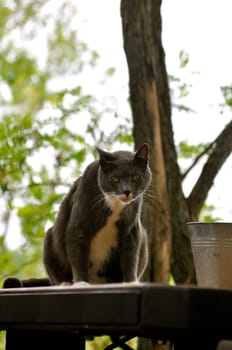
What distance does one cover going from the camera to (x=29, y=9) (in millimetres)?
3908

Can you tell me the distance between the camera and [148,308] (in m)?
0.92

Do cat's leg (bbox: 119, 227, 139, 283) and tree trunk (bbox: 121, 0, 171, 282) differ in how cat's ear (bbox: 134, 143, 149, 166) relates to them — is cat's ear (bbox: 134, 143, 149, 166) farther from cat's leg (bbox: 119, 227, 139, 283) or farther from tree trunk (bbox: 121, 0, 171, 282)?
tree trunk (bbox: 121, 0, 171, 282)

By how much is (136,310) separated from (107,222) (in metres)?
1.19

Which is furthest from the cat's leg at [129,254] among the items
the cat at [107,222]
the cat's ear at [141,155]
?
the cat's ear at [141,155]

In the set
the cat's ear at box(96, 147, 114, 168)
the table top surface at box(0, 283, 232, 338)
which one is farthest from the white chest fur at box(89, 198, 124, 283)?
the table top surface at box(0, 283, 232, 338)

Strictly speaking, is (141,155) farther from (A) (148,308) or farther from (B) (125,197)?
(A) (148,308)

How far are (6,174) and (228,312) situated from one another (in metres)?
2.87

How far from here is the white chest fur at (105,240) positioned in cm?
212

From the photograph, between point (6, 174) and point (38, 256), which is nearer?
point (6, 174)

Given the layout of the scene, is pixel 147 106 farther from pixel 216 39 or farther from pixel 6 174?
pixel 6 174

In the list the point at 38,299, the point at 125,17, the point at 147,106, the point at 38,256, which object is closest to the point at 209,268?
the point at 38,299

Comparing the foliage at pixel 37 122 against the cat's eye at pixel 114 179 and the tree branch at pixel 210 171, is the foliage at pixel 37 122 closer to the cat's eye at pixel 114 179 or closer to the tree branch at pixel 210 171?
the tree branch at pixel 210 171

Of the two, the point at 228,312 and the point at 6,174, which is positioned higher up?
the point at 6,174

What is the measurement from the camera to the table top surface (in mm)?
897
